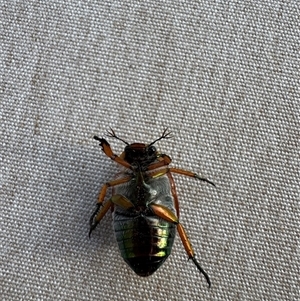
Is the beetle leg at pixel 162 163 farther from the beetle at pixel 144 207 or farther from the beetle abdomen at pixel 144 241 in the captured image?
the beetle abdomen at pixel 144 241

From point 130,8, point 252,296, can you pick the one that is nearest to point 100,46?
point 130,8

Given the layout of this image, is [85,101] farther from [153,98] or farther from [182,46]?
[182,46]

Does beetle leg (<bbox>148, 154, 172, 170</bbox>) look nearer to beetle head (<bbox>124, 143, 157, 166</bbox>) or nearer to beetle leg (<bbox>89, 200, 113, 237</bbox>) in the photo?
beetle head (<bbox>124, 143, 157, 166</bbox>)

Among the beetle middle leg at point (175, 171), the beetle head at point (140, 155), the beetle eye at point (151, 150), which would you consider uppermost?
the beetle eye at point (151, 150)

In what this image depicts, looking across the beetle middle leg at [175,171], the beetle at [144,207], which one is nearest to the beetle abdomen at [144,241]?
the beetle at [144,207]

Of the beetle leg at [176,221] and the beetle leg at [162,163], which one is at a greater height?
the beetle leg at [162,163]

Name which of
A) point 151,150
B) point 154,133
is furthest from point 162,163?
point 154,133

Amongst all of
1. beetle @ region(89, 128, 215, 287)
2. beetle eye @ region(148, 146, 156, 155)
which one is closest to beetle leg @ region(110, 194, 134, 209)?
beetle @ region(89, 128, 215, 287)
